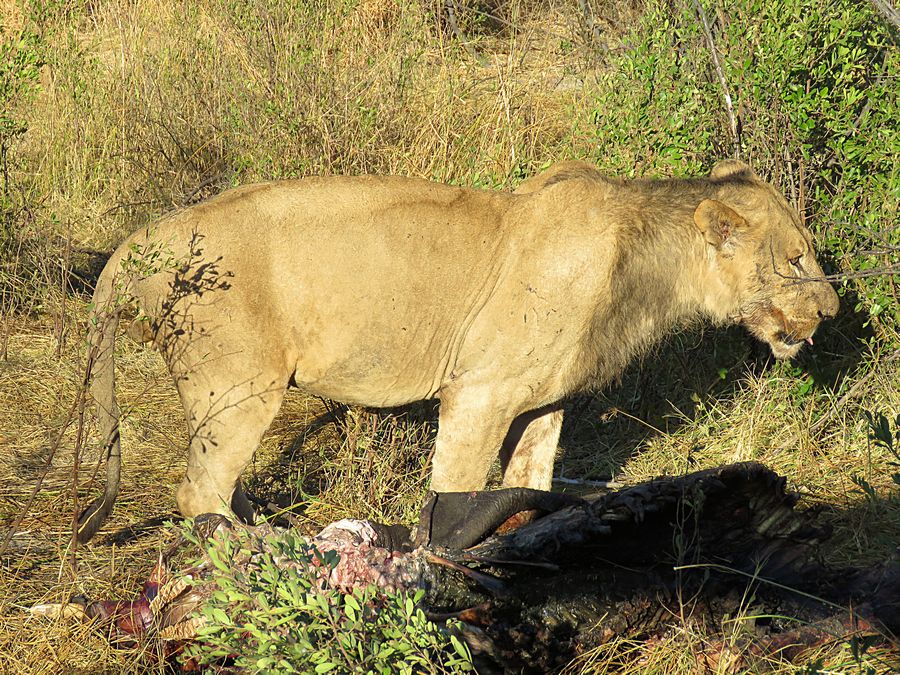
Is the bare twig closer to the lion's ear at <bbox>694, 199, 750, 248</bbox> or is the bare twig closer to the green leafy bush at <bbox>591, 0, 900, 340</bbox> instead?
the green leafy bush at <bbox>591, 0, 900, 340</bbox>

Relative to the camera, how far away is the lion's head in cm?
→ 471

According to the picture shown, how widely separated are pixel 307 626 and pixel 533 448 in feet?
7.94

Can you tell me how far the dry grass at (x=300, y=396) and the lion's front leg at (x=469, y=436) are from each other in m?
0.80

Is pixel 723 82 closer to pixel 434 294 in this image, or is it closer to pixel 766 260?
pixel 766 260

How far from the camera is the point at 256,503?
5062mm

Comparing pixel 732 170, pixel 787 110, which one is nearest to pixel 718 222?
pixel 732 170

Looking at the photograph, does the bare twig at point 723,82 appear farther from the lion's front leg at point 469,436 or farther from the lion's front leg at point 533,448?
the lion's front leg at point 469,436

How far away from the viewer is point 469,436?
172 inches

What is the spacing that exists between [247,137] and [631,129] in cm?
257

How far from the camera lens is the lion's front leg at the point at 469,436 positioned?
4.36m

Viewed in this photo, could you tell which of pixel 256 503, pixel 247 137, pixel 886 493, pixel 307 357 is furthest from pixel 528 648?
pixel 247 137

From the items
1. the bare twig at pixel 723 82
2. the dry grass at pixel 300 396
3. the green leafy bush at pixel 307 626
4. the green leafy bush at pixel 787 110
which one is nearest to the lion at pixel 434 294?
the dry grass at pixel 300 396

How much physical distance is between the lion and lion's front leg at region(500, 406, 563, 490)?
0.45m

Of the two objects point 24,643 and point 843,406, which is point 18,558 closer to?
point 24,643
